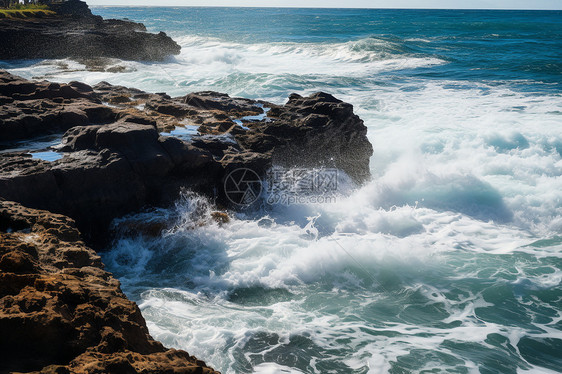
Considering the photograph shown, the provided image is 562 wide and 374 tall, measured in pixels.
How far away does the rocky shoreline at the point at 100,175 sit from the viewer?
283cm

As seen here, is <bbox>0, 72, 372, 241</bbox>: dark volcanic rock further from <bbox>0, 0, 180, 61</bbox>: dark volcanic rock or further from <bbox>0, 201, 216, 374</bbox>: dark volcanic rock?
<bbox>0, 0, 180, 61</bbox>: dark volcanic rock

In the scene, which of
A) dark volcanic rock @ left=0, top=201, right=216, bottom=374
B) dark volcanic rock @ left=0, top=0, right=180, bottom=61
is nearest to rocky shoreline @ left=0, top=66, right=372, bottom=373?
dark volcanic rock @ left=0, top=201, right=216, bottom=374

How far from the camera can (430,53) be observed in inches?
1215

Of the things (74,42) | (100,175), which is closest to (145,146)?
(100,175)

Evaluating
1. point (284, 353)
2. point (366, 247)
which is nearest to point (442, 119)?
point (366, 247)

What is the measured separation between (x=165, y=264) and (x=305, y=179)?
3792 mm

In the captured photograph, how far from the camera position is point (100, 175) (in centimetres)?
672

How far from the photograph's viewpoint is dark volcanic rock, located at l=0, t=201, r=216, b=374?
104 inches

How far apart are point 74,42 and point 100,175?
22.8 m

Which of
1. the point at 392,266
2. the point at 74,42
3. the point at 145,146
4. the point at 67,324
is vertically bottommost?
the point at 392,266

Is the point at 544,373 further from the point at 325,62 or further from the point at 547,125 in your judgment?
the point at 325,62

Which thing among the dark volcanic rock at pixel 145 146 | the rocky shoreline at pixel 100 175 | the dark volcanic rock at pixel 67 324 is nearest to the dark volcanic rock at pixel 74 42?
the rocky shoreline at pixel 100 175

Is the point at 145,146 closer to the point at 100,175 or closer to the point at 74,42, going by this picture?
the point at 100,175

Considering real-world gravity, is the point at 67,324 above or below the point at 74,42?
below
